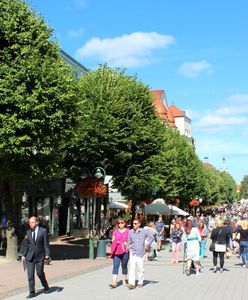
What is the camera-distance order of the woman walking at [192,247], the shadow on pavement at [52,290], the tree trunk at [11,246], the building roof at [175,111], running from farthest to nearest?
the building roof at [175,111]
the tree trunk at [11,246]
the woman walking at [192,247]
the shadow on pavement at [52,290]

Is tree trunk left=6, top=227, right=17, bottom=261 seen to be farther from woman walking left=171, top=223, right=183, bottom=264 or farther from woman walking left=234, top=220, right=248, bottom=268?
woman walking left=234, top=220, right=248, bottom=268

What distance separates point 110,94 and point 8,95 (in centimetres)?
1162

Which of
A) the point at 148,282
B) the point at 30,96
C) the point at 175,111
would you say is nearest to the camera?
the point at 148,282

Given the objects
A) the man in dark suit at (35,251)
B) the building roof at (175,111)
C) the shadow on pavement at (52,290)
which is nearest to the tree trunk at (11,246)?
the shadow on pavement at (52,290)

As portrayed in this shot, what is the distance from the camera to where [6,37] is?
17.5m

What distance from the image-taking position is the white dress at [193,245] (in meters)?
17.0

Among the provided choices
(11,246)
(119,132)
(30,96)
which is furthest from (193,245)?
(119,132)

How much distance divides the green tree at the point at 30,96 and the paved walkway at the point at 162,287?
382 cm

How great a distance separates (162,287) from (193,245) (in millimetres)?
3751

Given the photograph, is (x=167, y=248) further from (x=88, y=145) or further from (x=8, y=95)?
(x=8, y=95)

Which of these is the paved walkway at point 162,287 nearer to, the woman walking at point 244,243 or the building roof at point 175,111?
the woman walking at point 244,243

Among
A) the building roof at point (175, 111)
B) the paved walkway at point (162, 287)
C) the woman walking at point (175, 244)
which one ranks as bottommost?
the paved walkway at point (162, 287)

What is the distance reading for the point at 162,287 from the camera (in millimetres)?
13562

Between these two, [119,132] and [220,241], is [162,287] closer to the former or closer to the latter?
[220,241]
